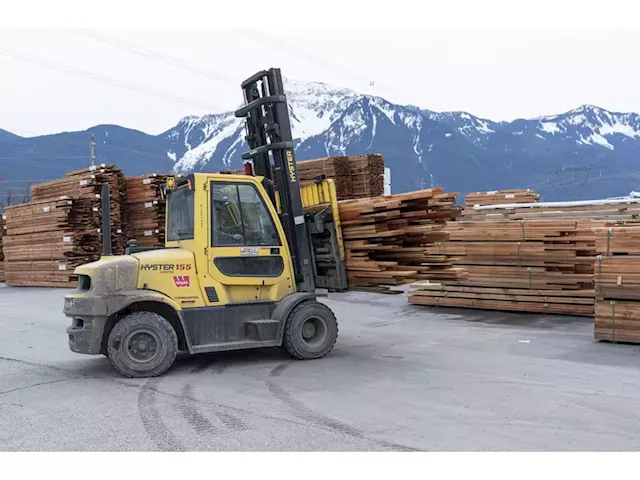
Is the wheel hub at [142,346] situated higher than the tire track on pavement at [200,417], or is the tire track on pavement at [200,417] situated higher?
the wheel hub at [142,346]

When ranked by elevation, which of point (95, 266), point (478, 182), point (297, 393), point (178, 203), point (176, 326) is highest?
point (478, 182)

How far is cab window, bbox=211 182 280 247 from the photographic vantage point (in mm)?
7836

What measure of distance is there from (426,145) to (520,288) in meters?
86.8

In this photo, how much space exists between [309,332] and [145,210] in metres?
12.7

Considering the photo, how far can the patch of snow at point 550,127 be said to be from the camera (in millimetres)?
104625

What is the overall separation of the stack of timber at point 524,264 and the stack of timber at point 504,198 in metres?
11.3

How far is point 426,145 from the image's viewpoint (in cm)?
9700

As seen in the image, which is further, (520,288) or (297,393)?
(520,288)

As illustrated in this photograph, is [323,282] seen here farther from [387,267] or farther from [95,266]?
[95,266]

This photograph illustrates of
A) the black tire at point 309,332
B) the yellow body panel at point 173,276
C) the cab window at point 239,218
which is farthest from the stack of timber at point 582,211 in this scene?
the yellow body panel at point 173,276

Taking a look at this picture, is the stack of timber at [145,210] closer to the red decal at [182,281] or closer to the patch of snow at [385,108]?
the red decal at [182,281]

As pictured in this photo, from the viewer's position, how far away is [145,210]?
782 inches

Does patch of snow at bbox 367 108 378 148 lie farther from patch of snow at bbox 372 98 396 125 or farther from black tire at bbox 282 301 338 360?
black tire at bbox 282 301 338 360

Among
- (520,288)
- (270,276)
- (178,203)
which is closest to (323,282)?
(270,276)
